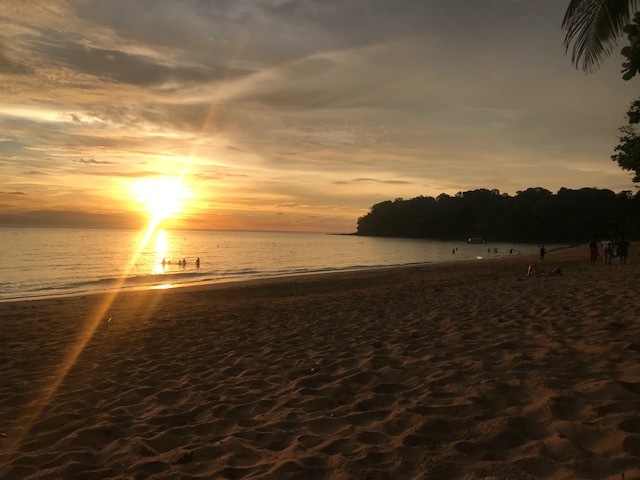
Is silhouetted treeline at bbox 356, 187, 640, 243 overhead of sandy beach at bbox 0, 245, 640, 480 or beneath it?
overhead

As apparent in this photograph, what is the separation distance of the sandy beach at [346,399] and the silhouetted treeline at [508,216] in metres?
106

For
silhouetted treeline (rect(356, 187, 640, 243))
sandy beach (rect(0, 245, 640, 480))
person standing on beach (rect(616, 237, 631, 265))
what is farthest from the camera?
silhouetted treeline (rect(356, 187, 640, 243))

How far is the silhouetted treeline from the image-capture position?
124 m

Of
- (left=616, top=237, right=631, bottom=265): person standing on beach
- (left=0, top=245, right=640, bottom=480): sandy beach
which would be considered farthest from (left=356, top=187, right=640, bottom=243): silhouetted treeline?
(left=0, top=245, right=640, bottom=480): sandy beach

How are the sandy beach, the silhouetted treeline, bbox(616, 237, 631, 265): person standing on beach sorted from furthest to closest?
the silhouetted treeline < bbox(616, 237, 631, 265): person standing on beach < the sandy beach

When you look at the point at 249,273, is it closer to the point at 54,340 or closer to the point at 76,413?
the point at 54,340

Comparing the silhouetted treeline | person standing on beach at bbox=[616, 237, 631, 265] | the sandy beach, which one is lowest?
the sandy beach

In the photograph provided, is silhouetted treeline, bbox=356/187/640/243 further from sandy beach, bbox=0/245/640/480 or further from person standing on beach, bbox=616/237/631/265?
sandy beach, bbox=0/245/640/480

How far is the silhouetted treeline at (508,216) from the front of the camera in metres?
124

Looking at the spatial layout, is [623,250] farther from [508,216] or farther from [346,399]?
[508,216]

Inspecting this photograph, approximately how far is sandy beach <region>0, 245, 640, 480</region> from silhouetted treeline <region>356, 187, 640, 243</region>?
106m

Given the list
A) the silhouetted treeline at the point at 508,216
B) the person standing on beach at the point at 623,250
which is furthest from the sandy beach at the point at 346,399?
the silhouetted treeline at the point at 508,216

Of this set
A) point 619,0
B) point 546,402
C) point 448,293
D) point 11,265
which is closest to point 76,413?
point 546,402

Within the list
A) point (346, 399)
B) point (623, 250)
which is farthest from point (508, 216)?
point (346, 399)
